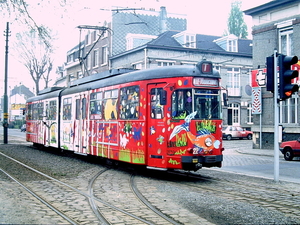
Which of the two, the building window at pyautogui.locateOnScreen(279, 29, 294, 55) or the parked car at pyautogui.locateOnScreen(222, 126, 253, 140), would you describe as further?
the parked car at pyautogui.locateOnScreen(222, 126, 253, 140)

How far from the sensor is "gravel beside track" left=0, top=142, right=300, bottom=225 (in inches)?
247

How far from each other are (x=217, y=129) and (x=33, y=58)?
33.7 m

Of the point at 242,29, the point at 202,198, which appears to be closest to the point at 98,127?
the point at 202,198

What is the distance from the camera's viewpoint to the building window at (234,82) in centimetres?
4206

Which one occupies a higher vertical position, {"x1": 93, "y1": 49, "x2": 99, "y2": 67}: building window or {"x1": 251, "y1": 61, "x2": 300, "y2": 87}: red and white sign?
{"x1": 93, "y1": 49, "x2": 99, "y2": 67}: building window

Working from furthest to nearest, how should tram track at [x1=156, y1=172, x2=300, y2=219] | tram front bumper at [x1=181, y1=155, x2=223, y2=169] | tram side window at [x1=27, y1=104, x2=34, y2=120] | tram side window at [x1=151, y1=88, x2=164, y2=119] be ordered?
tram side window at [x1=27, y1=104, x2=34, y2=120], tram side window at [x1=151, y1=88, x2=164, y2=119], tram front bumper at [x1=181, y1=155, x2=223, y2=169], tram track at [x1=156, y1=172, x2=300, y2=219]

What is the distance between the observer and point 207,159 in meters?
10.2

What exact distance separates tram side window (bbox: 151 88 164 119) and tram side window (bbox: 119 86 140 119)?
608 mm

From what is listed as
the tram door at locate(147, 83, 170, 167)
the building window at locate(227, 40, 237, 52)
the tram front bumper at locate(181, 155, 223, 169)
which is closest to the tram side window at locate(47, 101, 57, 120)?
the tram door at locate(147, 83, 170, 167)

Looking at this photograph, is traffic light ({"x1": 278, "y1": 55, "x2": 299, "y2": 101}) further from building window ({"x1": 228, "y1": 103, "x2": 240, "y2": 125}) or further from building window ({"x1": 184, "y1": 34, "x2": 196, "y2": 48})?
building window ({"x1": 228, "y1": 103, "x2": 240, "y2": 125})

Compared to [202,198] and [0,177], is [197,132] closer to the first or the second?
[202,198]

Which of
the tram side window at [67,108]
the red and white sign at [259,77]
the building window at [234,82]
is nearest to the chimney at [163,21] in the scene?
the building window at [234,82]

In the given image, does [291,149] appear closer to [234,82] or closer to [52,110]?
[52,110]

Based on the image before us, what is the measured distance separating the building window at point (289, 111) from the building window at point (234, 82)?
18116 mm
